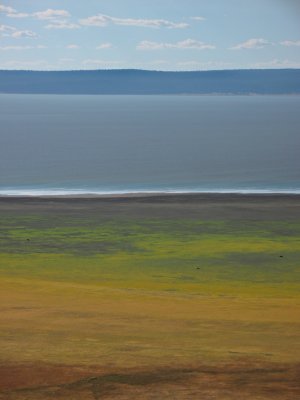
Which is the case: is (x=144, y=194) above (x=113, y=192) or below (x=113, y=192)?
above

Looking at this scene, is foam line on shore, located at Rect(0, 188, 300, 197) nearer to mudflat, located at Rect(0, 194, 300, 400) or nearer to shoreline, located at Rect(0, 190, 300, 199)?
shoreline, located at Rect(0, 190, 300, 199)

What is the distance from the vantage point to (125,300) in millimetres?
23000

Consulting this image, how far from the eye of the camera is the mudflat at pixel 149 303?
48.6 ft

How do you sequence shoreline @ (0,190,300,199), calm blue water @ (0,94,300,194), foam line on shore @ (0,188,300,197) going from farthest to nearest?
calm blue water @ (0,94,300,194) < foam line on shore @ (0,188,300,197) < shoreline @ (0,190,300,199)

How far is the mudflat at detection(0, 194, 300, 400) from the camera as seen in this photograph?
1483 centimetres

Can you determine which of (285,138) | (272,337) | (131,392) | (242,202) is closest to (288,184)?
(242,202)

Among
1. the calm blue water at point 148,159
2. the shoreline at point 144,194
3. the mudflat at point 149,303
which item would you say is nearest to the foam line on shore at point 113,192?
the shoreline at point 144,194

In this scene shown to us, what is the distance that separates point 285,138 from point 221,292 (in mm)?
96006

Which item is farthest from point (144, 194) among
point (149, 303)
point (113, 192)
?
point (149, 303)

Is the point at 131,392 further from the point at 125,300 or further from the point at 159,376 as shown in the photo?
the point at 125,300

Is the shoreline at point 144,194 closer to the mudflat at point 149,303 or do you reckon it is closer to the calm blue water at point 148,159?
the calm blue water at point 148,159

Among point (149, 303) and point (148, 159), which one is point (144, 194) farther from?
point (149, 303)

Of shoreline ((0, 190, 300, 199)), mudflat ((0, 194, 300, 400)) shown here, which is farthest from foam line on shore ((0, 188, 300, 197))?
mudflat ((0, 194, 300, 400))

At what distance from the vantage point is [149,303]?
2253 centimetres
